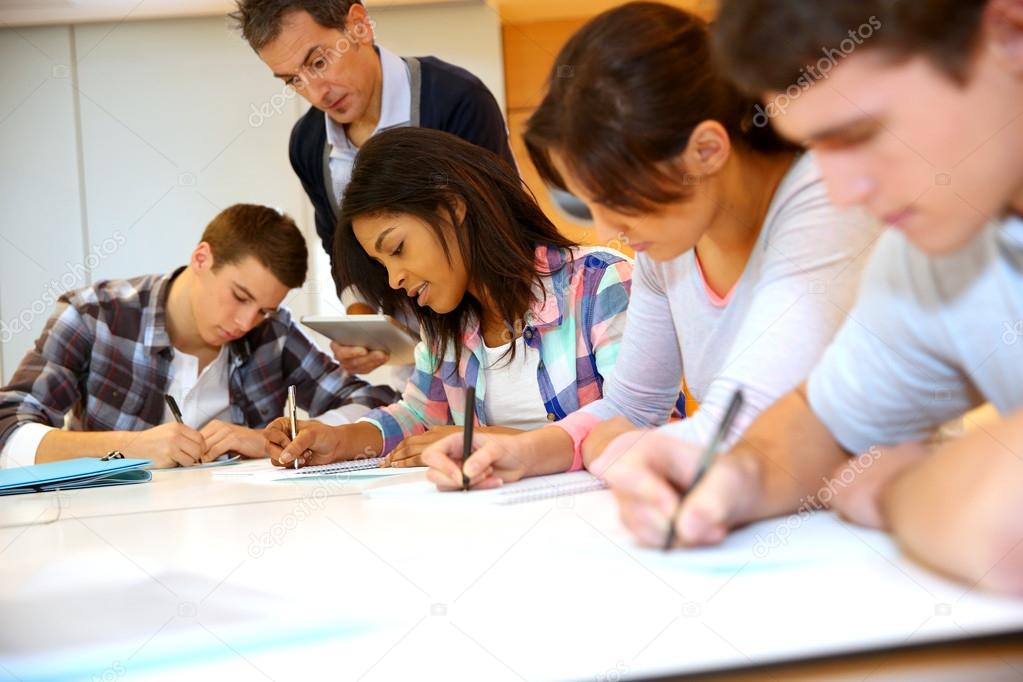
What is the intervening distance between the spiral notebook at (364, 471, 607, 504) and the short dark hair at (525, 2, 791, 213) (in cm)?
24

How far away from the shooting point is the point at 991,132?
1.55 ft

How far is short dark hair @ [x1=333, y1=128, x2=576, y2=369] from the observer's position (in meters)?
1.41

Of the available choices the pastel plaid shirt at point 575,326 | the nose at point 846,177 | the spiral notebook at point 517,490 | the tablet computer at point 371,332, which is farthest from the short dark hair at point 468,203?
the nose at point 846,177

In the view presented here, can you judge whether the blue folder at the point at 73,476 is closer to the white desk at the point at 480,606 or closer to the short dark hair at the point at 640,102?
the white desk at the point at 480,606

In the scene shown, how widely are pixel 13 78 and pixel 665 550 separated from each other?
377 cm

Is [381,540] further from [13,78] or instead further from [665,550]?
[13,78]

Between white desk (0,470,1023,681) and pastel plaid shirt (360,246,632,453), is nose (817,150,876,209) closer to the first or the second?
white desk (0,470,1023,681)

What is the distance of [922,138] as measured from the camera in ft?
1.56

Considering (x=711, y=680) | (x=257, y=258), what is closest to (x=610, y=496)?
(x=711, y=680)

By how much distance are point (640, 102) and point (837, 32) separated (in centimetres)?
25

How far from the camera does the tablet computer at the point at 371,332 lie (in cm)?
169

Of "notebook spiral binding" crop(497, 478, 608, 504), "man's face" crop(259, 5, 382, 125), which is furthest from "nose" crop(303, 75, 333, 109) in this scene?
"notebook spiral binding" crop(497, 478, 608, 504)

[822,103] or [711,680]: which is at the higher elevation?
[822,103]

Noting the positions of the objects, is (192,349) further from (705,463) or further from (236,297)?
(705,463)
